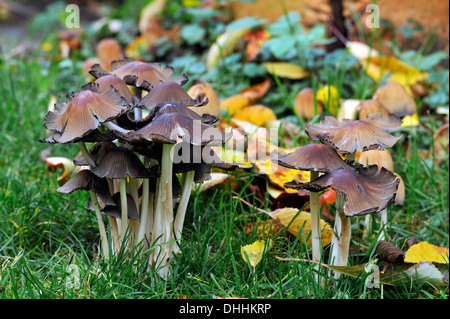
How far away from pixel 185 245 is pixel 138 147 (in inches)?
13.8

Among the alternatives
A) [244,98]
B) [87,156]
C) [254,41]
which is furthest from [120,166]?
[254,41]

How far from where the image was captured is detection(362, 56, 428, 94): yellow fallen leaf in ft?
9.23

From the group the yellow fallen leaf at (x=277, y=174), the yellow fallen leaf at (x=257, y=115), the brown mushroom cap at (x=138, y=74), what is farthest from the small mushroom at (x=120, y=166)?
the yellow fallen leaf at (x=257, y=115)

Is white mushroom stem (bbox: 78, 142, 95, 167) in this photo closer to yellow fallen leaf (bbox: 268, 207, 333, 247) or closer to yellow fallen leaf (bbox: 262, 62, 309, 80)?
yellow fallen leaf (bbox: 268, 207, 333, 247)

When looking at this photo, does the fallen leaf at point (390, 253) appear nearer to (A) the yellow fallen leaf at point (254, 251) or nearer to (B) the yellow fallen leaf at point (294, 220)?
(B) the yellow fallen leaf at point (294, 220)

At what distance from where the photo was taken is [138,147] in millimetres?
1355

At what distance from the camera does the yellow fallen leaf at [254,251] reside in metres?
1.45

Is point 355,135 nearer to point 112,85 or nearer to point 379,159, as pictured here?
point 379,159

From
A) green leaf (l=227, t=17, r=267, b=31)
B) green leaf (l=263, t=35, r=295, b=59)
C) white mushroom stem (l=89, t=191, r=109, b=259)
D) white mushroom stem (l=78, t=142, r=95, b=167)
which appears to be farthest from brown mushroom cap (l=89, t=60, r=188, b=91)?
green leaf (l=227, t=17, r=267, b=31)

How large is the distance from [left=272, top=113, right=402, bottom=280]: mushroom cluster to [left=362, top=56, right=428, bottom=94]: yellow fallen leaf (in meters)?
1.44

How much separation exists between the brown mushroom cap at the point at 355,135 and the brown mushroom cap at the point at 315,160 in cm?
3
